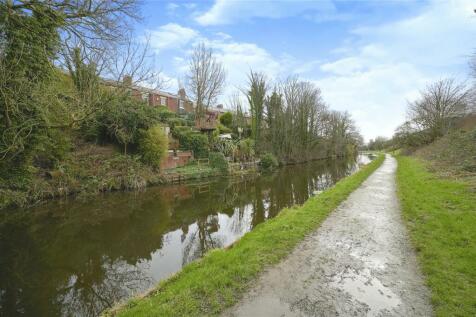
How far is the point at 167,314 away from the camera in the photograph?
8.93 feet

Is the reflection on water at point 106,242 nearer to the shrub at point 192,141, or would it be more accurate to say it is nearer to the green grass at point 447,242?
the green grass at point 447,242

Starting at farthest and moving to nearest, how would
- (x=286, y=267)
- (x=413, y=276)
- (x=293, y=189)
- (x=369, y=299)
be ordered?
(x=293, y=189) < (x=286, y=267) < (x=413, y=276) < (x=369, y=299)

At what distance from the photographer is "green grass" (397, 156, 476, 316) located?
2771 mm

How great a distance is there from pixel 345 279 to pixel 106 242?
6.19 meters

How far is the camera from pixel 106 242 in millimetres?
6414

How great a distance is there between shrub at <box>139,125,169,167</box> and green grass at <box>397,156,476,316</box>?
13.9 metres

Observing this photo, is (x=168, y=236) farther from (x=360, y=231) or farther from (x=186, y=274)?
(x=360, y=231)

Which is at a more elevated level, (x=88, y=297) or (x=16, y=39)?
(x=16, y=39)

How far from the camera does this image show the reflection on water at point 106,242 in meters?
4.12

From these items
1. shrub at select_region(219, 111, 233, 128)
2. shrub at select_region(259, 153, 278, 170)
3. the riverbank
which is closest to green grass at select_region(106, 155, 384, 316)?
the riverbank

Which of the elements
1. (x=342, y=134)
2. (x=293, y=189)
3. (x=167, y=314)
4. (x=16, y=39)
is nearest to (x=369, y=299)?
(x=167, y=314)

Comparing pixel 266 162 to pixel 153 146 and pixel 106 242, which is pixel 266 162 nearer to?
pixel 153 146

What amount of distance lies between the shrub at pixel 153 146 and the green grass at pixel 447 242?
13927mm

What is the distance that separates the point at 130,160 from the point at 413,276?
14.9 meters
